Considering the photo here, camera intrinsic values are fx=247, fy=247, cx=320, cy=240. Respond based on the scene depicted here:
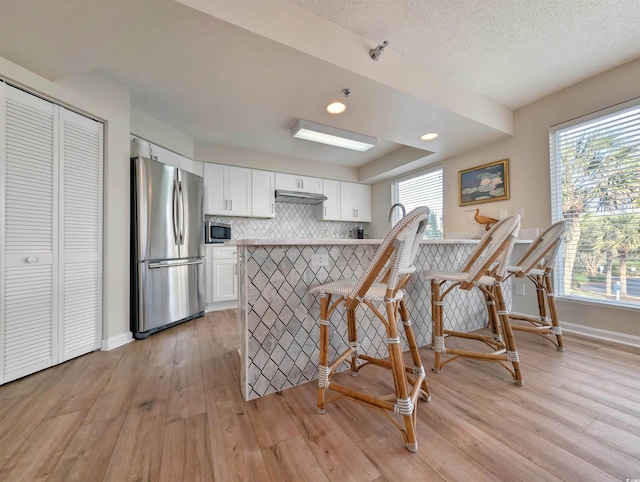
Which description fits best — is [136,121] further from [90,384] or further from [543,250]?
[543,250]

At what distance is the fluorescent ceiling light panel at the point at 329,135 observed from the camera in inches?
103

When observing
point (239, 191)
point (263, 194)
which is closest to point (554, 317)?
point (263, 194)

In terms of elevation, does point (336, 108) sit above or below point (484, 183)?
above

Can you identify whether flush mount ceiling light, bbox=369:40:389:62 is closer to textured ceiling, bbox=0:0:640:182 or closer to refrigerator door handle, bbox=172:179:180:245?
textured ceiling, bbox=0:0:640:182

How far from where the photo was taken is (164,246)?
265cm

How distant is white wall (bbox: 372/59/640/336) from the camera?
7.13 ft

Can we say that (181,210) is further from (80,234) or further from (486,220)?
(486,220)

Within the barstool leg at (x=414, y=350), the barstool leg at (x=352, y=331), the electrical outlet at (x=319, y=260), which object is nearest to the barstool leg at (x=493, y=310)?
the barstool leg at (x=414, y=350)

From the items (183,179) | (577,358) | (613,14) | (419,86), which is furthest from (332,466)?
(613,14)

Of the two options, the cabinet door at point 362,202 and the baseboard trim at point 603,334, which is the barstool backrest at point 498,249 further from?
the cabinet door at point 362,202

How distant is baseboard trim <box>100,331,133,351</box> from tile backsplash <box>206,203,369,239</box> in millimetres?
1930

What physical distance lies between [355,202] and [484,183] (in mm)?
2292

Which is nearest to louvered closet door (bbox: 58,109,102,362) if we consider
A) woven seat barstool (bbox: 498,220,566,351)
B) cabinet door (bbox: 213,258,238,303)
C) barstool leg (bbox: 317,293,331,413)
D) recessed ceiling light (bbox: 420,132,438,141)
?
cabinet door (bbox: 213,258,238,303)

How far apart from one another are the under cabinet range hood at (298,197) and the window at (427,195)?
4.73 feet
